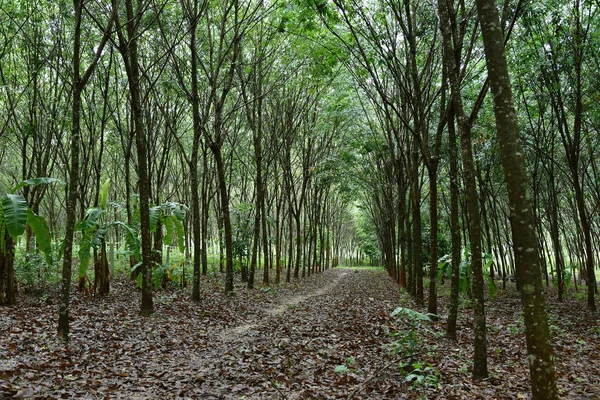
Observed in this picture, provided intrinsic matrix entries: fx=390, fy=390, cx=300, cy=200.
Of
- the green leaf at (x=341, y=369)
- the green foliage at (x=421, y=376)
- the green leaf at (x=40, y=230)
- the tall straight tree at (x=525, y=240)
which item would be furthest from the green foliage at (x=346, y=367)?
the green leaf at (x=40, y=230)

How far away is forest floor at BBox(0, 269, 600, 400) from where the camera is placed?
5.11 meters

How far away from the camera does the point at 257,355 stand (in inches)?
266

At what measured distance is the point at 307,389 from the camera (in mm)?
5281

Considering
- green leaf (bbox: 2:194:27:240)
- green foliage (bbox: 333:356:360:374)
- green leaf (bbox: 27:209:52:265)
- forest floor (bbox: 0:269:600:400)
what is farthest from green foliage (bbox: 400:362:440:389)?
green leaf (bbox: 27:209:52:265)

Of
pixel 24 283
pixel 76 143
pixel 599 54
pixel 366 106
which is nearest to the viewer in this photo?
pixel 76 143

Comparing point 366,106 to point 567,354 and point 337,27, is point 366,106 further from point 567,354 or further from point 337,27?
point 567,354

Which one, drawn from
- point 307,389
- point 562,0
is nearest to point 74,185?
point 307,389

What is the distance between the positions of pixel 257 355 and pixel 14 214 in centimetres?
453

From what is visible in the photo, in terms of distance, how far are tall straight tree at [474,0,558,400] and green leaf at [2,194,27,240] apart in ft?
22.2

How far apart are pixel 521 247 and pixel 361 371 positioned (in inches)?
139

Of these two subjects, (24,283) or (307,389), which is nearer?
(307,389)

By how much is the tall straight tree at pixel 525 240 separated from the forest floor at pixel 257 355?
5.79 ft

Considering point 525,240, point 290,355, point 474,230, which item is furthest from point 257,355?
point 525,240

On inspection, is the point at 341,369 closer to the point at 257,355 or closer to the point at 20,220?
the point at 257,355
